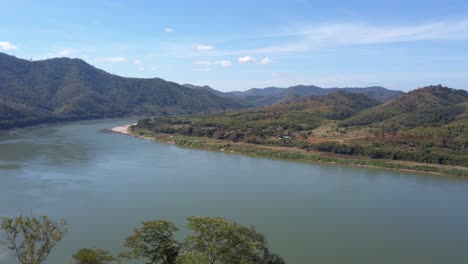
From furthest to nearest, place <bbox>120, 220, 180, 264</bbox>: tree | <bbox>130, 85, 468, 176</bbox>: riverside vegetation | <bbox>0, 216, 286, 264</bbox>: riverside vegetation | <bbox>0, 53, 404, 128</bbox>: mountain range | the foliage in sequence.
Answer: <bbox>0, 53, 404, 128</bbox>: mountain range
<bbox>130, 85, 468, 176</bbox>: riverside vegetation
<bbox>120, 220, 180, 264</bbox>: tree
the foliage
<bbox>0, 216, 286, 264</bbox>: riverside vegetation

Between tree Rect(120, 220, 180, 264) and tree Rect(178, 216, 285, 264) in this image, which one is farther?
tree Rect(120, 220, 180, 264)

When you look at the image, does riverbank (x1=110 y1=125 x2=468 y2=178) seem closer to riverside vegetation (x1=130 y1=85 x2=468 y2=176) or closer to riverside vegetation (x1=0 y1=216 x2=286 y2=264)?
riverside vegetation (x1=130 y1=85 x2=468 y2=176)

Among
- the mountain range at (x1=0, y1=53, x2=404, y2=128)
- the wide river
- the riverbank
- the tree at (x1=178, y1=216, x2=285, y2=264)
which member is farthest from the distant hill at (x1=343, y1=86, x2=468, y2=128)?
the mountain range at (x1=0, y1=53, x2=404, y2=128)

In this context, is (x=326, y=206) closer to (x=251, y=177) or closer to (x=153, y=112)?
(x=251, y=177)

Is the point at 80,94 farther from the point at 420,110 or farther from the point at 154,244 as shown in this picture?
the point at 154,244

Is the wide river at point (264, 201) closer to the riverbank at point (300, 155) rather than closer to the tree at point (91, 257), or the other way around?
the riverbank at point (300, 155)

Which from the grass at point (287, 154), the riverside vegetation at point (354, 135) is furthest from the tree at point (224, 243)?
the riverside vegetation at point (354, 135)

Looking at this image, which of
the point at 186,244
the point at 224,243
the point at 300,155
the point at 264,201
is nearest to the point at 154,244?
the point at 186,244
